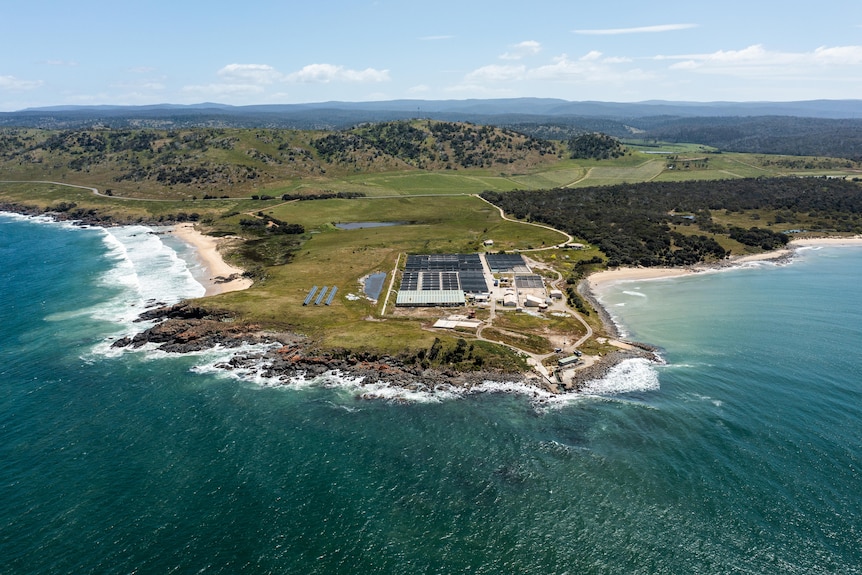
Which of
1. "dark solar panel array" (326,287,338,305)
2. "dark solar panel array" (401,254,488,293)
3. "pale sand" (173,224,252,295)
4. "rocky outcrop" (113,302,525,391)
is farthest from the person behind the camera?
"pale sand" (173,224,252,295)

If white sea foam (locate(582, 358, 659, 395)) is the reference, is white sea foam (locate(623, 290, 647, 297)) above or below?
above

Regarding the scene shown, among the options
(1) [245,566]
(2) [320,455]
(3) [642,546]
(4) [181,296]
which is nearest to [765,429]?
(3) [642,546]

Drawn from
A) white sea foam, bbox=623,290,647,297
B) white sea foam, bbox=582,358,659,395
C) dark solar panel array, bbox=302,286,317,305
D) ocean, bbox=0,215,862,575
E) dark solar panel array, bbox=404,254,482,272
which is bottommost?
ocean, bbox=0,215,862,575

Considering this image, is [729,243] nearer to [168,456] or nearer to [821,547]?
[821,547]

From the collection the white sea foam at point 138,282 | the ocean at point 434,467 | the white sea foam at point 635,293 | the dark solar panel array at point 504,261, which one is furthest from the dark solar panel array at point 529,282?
the white sea foam at point 138,282

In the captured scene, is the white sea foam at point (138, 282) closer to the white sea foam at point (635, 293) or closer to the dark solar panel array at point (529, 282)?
the dark solar panel array at point (529, 282)

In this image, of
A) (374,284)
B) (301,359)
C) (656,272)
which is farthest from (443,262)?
(301,359)

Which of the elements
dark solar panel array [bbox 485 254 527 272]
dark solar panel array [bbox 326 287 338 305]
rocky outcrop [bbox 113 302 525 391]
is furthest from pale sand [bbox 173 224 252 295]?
dark solar panel array [bbox 485 254 527 272]

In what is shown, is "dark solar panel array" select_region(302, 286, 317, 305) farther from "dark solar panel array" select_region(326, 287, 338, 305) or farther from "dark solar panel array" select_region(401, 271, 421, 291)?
"dark solar panel array" select_region(401, 271, 421, 291)
